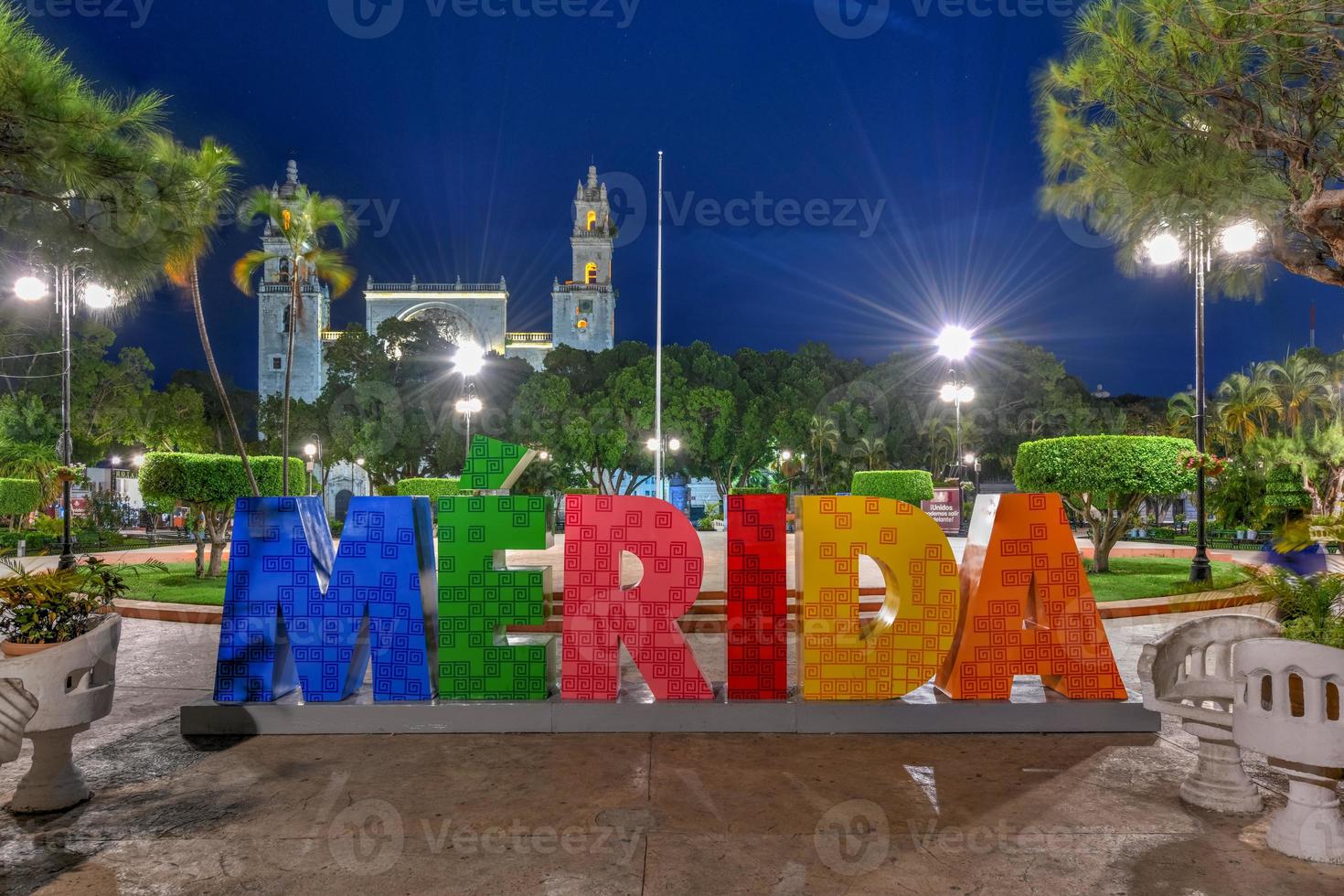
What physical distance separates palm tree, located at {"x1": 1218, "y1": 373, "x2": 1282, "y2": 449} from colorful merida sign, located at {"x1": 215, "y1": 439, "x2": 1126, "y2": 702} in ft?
115

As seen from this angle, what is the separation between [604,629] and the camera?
20.2 ft

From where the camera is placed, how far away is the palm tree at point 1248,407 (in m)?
35.3

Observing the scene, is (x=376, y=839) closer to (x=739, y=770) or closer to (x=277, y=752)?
(x=277, y=752)

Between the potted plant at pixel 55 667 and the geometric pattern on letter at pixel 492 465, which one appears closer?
the potted plant at pixel 55 667

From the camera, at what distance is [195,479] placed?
1496 centimetres

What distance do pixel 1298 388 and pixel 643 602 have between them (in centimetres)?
4614

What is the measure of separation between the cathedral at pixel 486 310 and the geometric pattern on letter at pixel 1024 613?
236ft

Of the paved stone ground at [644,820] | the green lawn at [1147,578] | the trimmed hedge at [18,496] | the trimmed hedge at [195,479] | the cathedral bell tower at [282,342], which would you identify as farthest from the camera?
the cathedral bell tower at [282,342]

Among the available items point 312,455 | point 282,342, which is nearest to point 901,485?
point 312,455

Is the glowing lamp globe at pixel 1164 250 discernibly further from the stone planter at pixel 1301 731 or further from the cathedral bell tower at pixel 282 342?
the cathedral bell tower at pixel 282 342

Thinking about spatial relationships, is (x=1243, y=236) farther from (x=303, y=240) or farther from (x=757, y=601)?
(x=303, y=240)

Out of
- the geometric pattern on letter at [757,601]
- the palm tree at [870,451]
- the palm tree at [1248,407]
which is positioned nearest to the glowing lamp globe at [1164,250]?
the geometric pattern on letter at [757,601]

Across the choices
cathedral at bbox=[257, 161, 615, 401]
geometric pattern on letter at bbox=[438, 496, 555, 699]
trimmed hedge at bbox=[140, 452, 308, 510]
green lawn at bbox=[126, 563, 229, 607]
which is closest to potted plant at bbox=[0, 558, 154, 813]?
geometric pattern on letter at bbox=[438, 496, 555, 699]

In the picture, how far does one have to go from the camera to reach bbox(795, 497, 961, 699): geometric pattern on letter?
606cm
